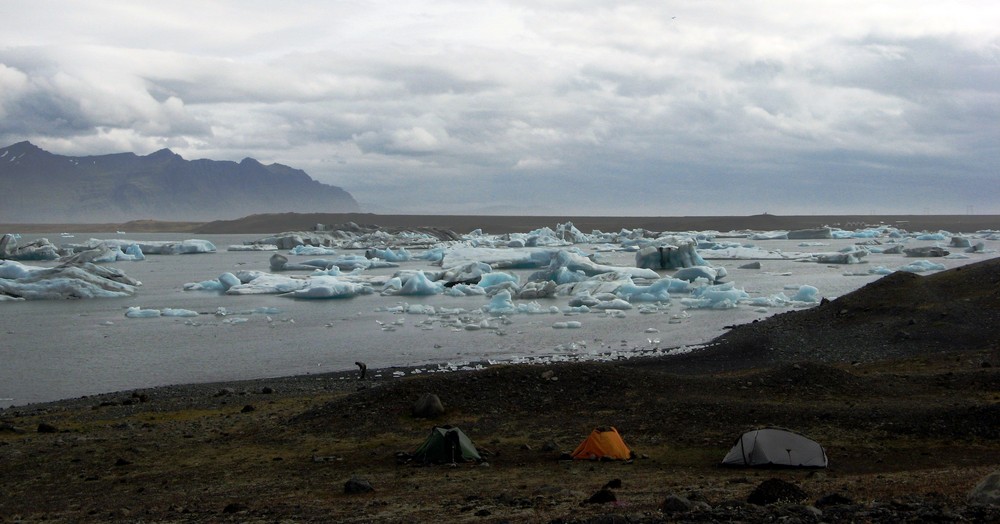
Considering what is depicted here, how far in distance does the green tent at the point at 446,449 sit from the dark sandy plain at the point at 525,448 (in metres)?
0.15

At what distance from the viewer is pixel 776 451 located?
29.0 feet

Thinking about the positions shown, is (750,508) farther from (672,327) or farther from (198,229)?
(198,229)

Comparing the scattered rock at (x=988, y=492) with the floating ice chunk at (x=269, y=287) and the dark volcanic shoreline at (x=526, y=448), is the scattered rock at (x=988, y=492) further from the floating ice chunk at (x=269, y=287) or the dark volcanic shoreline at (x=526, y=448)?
the floating ice chunk at (x=269, y=287)

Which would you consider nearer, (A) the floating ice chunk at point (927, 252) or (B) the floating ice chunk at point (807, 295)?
(B) the floating ice chunk at point (807, 295)

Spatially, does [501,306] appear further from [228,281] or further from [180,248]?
[180,248]

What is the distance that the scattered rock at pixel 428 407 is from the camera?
1150cm

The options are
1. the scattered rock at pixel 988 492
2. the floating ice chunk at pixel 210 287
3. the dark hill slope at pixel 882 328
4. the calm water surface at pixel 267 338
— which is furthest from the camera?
the floating ice chunk at pixel 210 287

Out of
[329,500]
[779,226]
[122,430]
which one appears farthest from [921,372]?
[779,226]

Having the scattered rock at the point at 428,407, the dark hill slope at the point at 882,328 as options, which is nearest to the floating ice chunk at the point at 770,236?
the dark hill slope at the point at 882,328

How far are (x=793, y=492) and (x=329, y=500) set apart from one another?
12.6 ft

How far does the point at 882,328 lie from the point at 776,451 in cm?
1147

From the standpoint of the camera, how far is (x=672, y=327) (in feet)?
78.7

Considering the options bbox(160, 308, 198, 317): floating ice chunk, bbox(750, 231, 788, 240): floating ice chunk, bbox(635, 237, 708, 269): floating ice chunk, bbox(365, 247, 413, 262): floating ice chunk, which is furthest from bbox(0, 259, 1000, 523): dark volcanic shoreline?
bbox(750, 231, 788, 240): floating ice chunk

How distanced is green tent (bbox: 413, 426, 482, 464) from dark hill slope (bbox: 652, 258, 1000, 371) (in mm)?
8398
